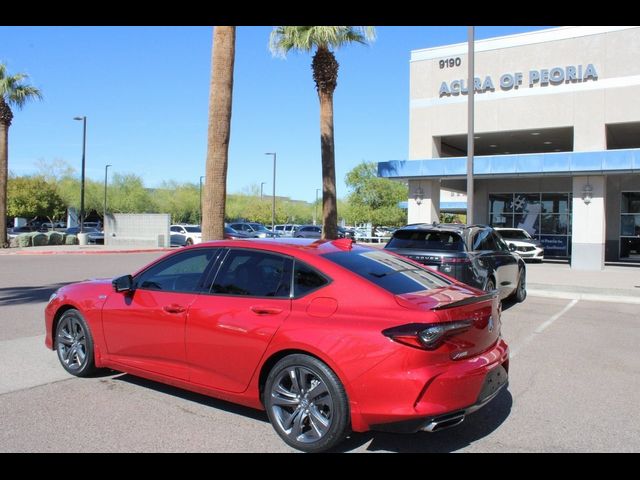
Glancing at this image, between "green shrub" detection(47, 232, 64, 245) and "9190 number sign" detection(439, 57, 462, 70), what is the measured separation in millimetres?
25180

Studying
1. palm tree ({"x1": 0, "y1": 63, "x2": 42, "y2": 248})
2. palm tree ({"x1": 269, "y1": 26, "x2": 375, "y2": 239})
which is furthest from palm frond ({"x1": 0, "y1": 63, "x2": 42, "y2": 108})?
palm tree ({"x1": 269, "y1": 26, "x2": 375, "y2": 239})

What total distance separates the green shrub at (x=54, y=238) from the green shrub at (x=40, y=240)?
0.22m

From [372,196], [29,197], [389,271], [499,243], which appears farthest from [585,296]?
[29,197]

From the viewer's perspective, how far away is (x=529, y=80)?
2223cm

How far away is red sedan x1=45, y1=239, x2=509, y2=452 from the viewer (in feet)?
12.6

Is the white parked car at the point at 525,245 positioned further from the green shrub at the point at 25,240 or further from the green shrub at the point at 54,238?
the green shrub at the point at 54,238

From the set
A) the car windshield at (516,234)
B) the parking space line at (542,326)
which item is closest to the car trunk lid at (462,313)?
the parking space line at (542,326)

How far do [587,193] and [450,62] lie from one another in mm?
7620

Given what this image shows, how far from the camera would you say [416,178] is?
922 inches

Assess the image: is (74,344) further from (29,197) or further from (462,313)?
(29,197)

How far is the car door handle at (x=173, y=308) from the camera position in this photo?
4883 millimetres

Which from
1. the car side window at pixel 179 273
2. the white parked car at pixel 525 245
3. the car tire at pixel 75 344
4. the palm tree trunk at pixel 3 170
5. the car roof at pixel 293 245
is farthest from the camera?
the palm tree trunk at pixel 3 170

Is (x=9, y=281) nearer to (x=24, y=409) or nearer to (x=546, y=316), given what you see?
(x=24, y=409)
